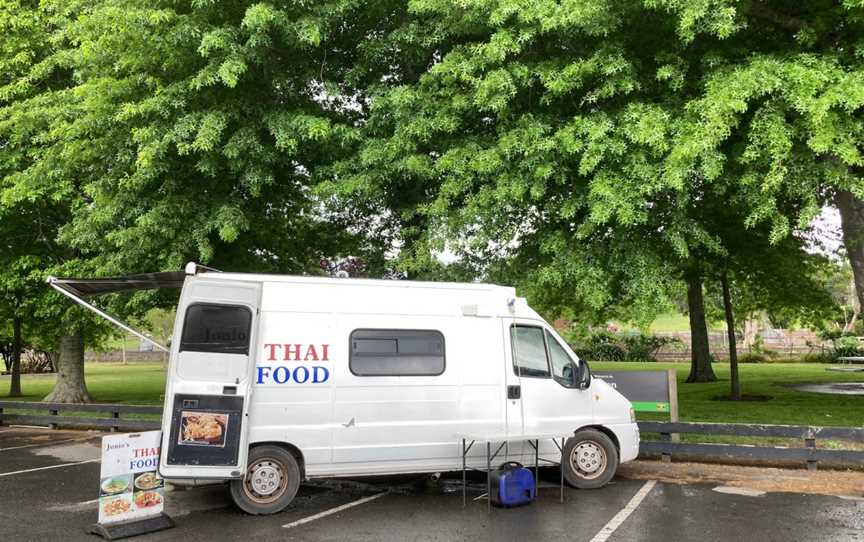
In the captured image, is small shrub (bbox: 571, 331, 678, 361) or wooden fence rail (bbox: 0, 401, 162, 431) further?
small shrub (bbox: 571, 331, 678, 361)

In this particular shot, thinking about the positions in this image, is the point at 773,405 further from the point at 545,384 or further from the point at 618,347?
the point at 618,347

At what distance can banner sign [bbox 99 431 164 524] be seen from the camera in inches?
277

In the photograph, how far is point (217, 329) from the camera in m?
7.83

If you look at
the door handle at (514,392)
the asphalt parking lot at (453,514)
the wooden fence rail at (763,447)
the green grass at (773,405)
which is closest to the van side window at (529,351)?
the door handle at (514,392)

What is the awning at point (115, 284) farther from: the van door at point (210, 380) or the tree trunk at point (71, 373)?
the tree trunk at point (71, 373)

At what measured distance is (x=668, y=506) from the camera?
7887 millimetres

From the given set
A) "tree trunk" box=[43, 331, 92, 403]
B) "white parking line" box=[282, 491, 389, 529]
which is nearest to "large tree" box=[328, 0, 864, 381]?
"white parking line" box=[282, 491, 389, 529]

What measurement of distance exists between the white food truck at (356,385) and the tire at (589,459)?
17 millimetres

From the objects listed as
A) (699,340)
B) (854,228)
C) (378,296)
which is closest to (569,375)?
(378,296)

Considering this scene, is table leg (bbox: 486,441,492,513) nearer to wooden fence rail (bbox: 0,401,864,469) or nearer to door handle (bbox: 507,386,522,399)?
door handle (bbox: 507,386,522,399)

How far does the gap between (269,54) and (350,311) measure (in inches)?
227

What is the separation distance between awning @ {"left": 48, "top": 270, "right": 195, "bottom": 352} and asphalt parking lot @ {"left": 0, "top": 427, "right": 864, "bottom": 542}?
2245 millimetres

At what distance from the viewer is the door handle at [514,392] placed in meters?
8.66

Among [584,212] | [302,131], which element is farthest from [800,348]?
[302,131]
